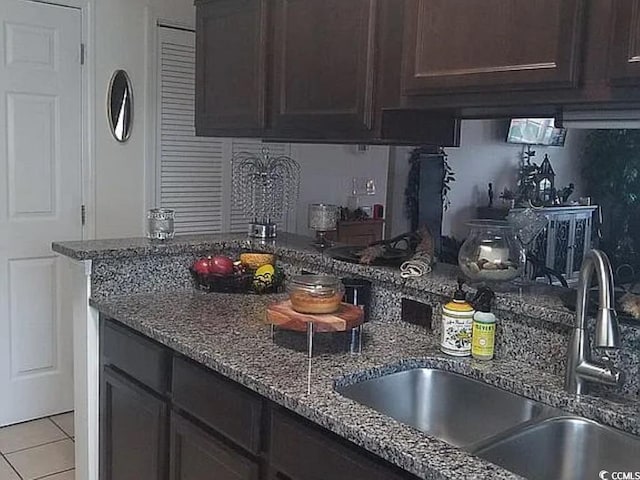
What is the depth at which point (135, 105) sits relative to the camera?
367 centimetres

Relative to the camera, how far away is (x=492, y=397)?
66.5 inches

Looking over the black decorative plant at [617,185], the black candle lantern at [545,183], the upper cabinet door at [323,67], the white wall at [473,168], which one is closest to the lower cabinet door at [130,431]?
the upper cabinet door at [323,67]

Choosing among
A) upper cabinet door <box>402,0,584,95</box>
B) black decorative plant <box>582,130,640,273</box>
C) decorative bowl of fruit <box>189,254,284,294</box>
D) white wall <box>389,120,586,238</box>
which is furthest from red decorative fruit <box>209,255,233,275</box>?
white wall <box>389,120,586,238</box>

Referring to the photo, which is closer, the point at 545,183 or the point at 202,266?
the point at 202,266

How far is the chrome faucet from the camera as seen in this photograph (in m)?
1.43

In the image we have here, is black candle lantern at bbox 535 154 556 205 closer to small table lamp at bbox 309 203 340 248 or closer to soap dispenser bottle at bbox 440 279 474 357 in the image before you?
small table lamp at bbox 309 203 340 248

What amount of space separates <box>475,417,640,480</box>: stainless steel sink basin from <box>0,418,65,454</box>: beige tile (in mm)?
2621

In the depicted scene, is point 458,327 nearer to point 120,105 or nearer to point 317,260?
point 317,260

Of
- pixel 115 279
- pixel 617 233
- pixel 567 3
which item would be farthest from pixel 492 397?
pixel 617 233

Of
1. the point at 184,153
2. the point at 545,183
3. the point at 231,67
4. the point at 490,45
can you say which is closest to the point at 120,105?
the point at 184,153

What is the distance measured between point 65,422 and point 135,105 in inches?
69.7

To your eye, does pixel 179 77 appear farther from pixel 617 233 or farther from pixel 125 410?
pixel 617 233

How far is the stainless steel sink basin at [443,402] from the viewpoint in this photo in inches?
65.9

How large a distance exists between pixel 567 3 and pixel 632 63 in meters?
0.20
